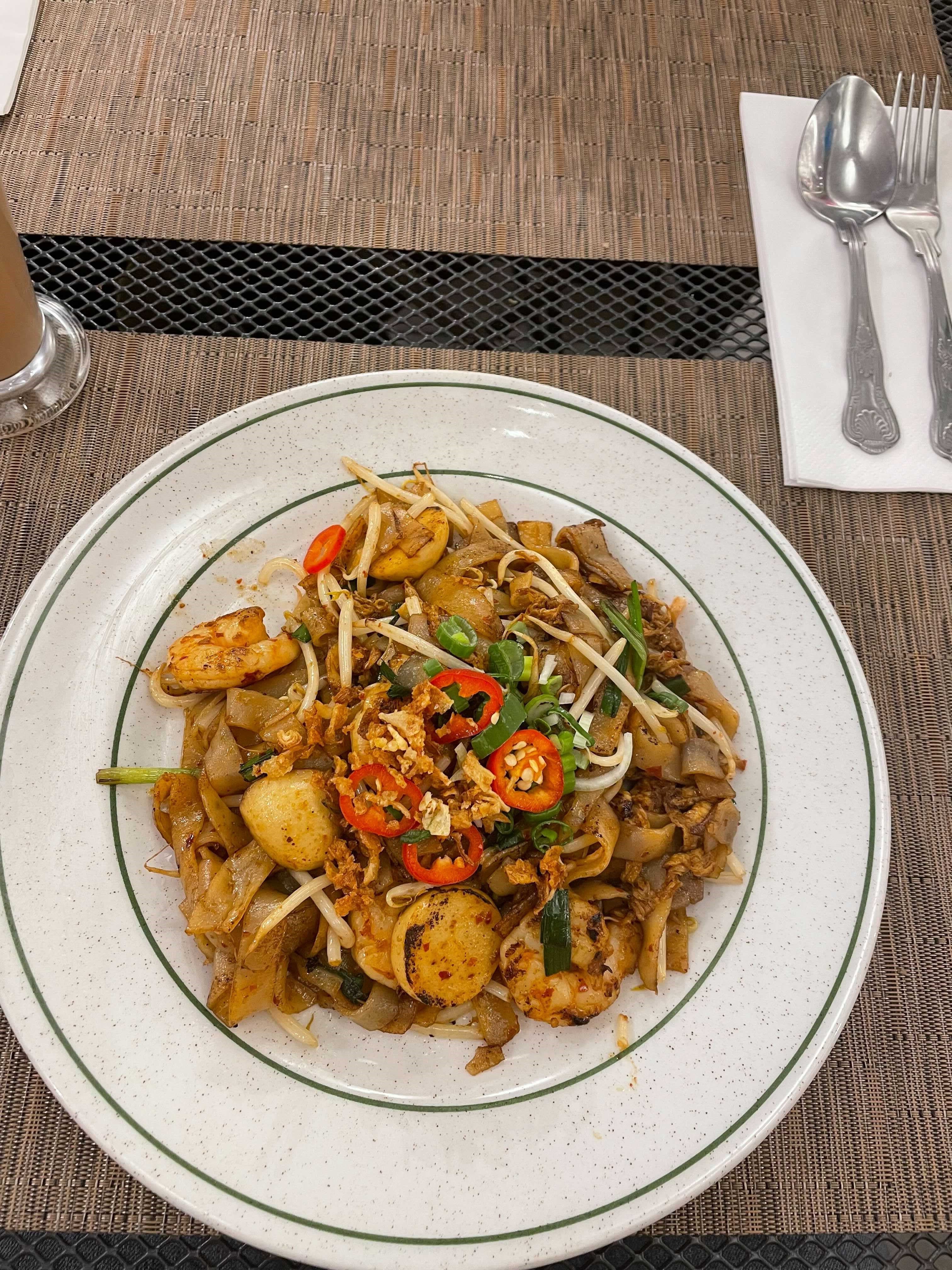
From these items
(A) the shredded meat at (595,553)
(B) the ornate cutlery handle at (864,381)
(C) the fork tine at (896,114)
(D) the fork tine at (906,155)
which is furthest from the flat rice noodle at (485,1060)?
(C) the fork tine at (896,114)

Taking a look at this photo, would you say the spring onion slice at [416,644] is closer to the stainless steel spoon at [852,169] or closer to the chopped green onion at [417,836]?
the chopped green onion at [417,836]

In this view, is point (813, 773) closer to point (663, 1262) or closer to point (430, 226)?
point (663, 1262)

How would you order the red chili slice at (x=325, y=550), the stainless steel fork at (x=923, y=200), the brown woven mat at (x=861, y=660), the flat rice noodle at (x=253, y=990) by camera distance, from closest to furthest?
the flat rice noodle at (x=253, y=990) → the brown woven mat at (x=861, y=660) → the red chili slice at (x=325, y=550) → the stainless steel fork at (x=923, y=200)

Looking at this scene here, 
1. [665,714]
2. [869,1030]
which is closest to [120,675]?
[665,714]

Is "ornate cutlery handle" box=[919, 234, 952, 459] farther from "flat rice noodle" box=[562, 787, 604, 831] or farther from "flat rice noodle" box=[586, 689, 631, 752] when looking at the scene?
"flat rice noodle" box=[562, 787, 604, 831]

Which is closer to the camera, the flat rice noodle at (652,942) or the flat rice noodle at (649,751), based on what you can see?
the flat rice noodle at (652,942)

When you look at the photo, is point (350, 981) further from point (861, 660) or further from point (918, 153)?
point (918, 153)
